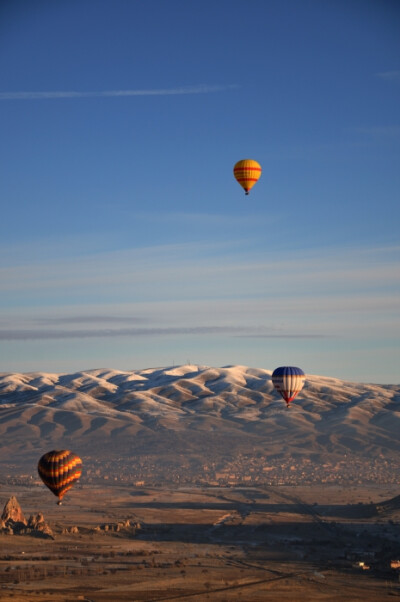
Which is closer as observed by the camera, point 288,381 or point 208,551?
point 208,551

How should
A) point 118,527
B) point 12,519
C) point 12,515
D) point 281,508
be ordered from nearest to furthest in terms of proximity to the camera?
point 12,519 → point 12,515 → point 118,527 → point 281,508

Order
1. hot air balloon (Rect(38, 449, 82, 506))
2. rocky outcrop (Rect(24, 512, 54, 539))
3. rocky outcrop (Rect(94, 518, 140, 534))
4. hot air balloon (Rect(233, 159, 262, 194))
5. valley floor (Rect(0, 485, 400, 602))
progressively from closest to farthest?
valley floor (Rect(0, 485, 400, 602)) → hot air balloon (Rect(38, 449, 82, 506)) → hot air balloon (Rect(233, 159, 262, 194)) → rocky outcrop (Rect(24, 512, 54, 539)) → rocky outcrop (Rect(94, 518, 140, 534))

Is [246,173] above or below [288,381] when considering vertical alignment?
above

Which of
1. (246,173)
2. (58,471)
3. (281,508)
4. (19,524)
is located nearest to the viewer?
(58,471)

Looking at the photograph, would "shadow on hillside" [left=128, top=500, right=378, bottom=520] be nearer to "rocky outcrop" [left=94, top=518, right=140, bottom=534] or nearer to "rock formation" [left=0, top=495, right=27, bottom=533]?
"rocky outcrop" [left=94, top=518, right=140, bottom=534]

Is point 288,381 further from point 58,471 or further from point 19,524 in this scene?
point 19,524

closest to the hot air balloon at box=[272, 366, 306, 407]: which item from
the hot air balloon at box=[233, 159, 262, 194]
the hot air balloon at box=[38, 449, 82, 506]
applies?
the hot air balloon at box=[233, 159, 262, 194]

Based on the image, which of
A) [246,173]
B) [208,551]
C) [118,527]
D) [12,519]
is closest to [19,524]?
[12,519]

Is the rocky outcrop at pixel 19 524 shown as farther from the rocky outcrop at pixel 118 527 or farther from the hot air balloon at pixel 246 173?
the hot air balloon at pixel 246 173
